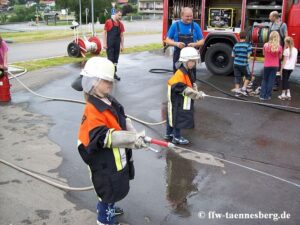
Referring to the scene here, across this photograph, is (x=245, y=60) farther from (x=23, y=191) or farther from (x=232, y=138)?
(x=23, y=191)

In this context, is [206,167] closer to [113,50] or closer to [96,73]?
[96,73]

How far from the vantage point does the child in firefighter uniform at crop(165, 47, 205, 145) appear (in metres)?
5.29

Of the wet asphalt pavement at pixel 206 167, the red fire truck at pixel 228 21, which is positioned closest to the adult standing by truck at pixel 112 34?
the wet asphalt pavement at pixel 206 167

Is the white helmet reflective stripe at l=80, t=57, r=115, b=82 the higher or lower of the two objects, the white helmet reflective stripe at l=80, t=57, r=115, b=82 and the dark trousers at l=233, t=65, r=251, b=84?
the higher

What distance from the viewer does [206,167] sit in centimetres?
504

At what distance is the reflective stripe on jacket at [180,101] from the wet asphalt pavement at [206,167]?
17.7 inches

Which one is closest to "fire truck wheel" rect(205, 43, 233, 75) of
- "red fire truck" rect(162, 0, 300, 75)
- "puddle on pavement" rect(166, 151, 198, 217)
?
"red fire truck" rect(162, 0, 300, 75)

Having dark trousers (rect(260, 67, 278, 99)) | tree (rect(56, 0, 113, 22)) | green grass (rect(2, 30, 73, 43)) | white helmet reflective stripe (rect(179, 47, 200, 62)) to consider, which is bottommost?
dark trousers (rect(260, 67, 278, 99))

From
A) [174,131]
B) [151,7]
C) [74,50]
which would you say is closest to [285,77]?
[174,131]

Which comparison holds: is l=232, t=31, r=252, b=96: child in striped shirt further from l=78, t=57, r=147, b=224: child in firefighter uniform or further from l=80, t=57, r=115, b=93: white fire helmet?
l=80, t=57, r=115, b=93: white fire helmet

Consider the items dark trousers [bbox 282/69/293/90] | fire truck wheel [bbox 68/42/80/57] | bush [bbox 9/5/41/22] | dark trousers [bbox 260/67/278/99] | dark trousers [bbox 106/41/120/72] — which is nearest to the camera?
dark trousers [bbox 260/67/278/99]

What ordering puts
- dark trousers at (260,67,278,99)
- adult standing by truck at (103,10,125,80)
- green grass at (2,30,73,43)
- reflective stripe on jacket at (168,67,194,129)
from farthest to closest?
1. green grass at (2,30,73,43)
2. adult standing by truck at (103,10,125,80)
3. dark trousers at (260,67,278,99)
4. reflective stripe on jacket at (168,67,194,129)

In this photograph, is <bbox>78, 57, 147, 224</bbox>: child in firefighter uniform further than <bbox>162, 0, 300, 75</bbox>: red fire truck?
No

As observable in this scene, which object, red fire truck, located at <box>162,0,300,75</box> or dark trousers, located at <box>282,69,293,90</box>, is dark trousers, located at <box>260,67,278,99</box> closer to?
dark trousers, located at <box>282,69,293,90</box>
